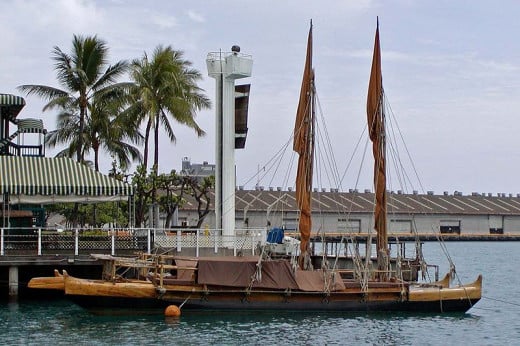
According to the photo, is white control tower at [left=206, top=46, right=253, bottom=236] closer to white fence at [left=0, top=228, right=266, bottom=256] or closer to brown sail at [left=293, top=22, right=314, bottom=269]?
white fence at [left=0, top=228, right=266, bottom=256]

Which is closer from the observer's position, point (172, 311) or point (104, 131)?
point (172, 311)

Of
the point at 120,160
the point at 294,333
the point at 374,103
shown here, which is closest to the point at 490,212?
the point at 120,160

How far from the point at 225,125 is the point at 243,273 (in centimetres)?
1310

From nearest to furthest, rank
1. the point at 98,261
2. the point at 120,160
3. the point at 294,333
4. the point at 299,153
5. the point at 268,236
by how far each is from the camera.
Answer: the point at 294,333
the point at 98,261
the point at 299,153
the point at 268,236
the point at 120,160

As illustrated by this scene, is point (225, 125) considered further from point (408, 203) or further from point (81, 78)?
point (408, 203)

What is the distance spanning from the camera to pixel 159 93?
188ft

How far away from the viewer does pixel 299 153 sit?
135 ft

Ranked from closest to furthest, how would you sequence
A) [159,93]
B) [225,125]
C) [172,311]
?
[172,311] < [225,125] < [159,93]

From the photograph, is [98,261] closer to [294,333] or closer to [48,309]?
[48,309]

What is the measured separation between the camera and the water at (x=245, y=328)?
30.8m

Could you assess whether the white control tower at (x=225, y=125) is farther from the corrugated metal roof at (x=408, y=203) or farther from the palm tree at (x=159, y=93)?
the corrugated metal roof at (x=408, y=203)

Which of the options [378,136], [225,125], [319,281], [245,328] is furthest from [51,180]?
[378,136]

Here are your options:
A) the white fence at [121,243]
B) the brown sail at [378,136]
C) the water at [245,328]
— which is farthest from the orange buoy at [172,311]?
the brown sail at [378,136]

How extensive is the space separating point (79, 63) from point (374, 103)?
2104 cm
